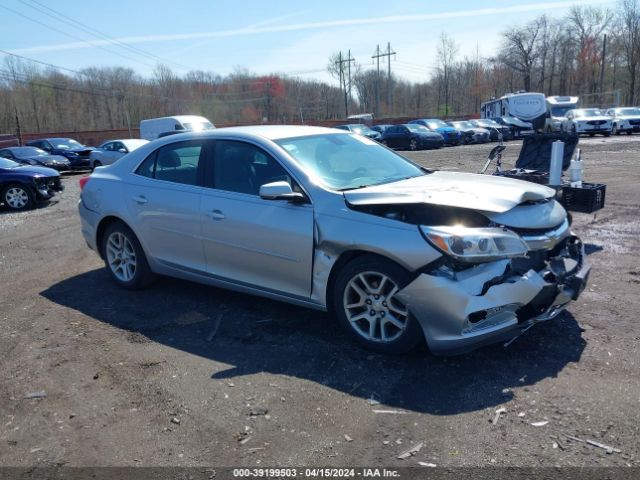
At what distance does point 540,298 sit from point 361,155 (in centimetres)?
208

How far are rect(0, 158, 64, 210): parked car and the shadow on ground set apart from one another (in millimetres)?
8554

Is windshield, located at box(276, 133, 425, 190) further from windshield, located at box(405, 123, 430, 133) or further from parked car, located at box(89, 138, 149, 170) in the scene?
windshield, located at box(405, 123, 430, 133)

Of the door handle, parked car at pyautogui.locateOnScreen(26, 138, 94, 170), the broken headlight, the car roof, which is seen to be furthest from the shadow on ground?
parked car at pyautogui.locateOnScreen(26, 138, 94, 170)

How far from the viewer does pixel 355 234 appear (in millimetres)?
3871

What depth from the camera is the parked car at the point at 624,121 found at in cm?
3359

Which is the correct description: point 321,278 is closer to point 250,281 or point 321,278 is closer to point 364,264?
point 364,264

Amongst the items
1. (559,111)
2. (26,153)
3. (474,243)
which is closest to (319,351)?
(474,243)

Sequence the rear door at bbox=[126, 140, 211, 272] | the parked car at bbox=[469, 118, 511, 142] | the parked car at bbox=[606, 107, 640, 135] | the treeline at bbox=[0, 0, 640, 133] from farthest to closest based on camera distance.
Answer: the treeline at bbox=[0, 0, 640, 133] < the parked car at bbox=[469, 118, 511, 142] < the parked car at bbox=[606, 107, 640, 135] < the rear door at bbox=[126, 140, 211, 272]

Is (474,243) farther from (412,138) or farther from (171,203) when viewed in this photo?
(412,138)

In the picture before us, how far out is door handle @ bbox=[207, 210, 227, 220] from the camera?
4.69 metres

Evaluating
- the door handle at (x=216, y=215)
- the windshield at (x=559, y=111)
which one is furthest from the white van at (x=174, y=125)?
the windshield at (x=559, y=111)

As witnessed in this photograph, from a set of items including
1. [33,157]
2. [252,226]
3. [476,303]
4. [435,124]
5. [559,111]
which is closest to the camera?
[476,303]

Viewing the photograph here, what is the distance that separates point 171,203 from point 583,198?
Result: 478 cm

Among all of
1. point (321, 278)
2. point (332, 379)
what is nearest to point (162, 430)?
point (332, 379)
